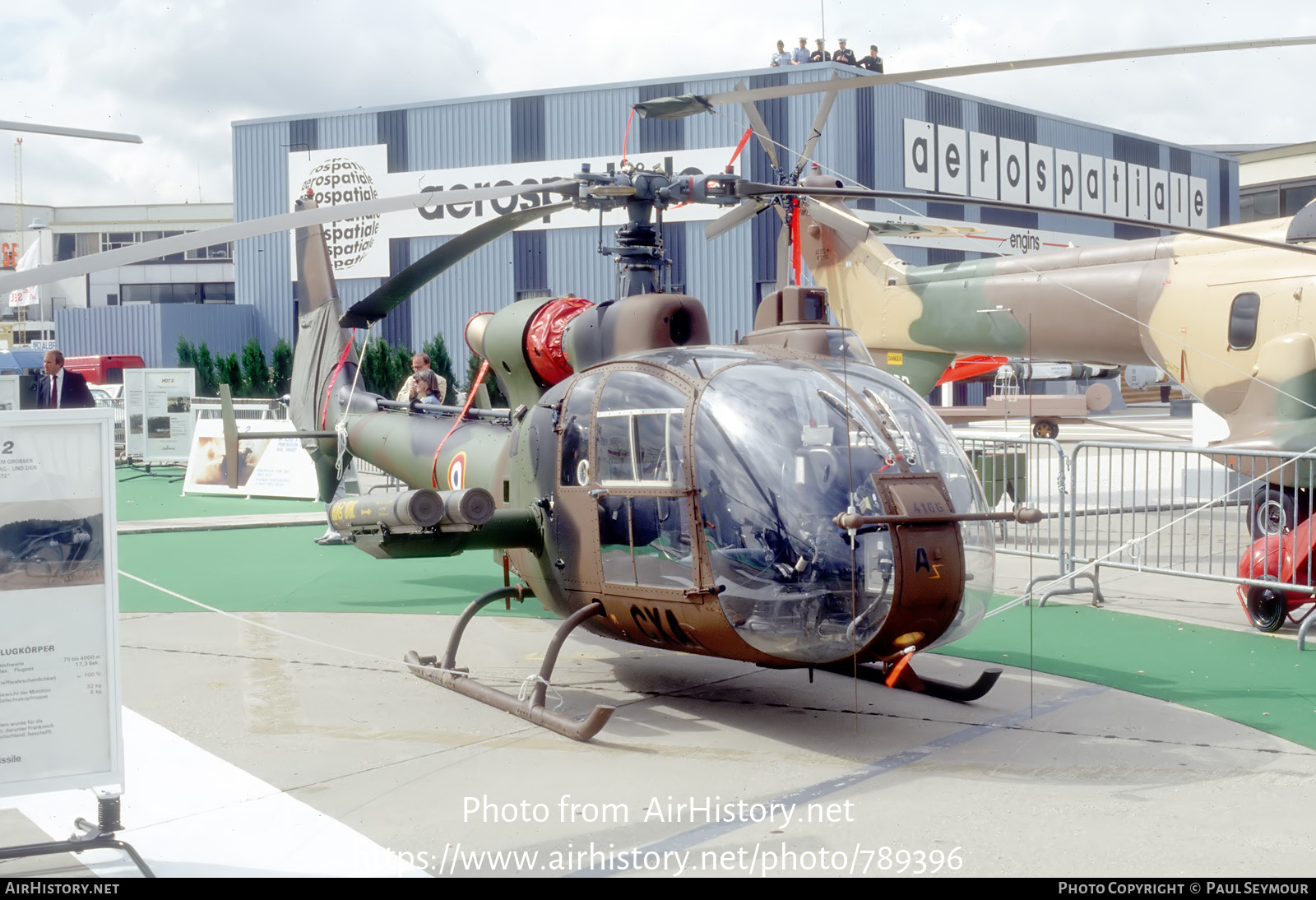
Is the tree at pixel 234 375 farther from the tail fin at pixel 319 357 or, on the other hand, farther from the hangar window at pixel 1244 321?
the hangar window at pixel 1244 321

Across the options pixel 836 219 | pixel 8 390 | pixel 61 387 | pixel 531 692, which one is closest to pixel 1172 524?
pixel 531 692

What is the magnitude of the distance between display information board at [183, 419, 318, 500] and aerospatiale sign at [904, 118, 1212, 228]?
18.1m

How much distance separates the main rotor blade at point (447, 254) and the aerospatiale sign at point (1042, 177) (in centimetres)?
2397

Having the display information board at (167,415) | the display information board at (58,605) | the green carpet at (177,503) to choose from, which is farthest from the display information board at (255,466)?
the display information board at (58,605)

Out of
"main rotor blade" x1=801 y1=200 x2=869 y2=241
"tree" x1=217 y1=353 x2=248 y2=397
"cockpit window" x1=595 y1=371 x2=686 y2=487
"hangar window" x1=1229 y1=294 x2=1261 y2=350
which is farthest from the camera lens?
"tree" x1=217 y1=353 x2=248 y2=397

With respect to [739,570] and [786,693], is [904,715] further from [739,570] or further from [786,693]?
[739,570]

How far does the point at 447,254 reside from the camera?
638cm

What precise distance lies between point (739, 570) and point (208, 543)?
900cm

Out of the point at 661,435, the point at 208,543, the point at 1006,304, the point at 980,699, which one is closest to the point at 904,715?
the point at 980,699

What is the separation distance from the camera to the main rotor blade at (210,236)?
3.20 meters

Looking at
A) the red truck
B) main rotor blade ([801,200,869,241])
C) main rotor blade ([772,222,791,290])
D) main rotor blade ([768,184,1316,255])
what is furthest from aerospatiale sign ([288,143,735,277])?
main rotor blade ([768,184,1316,255])

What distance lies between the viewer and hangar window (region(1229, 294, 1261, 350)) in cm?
→ 999

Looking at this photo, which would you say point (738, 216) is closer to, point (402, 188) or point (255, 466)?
point (255, 466)

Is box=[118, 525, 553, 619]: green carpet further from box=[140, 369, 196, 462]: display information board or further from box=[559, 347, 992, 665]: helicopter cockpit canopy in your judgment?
box=[140, 369, 196, 462]: display information board
